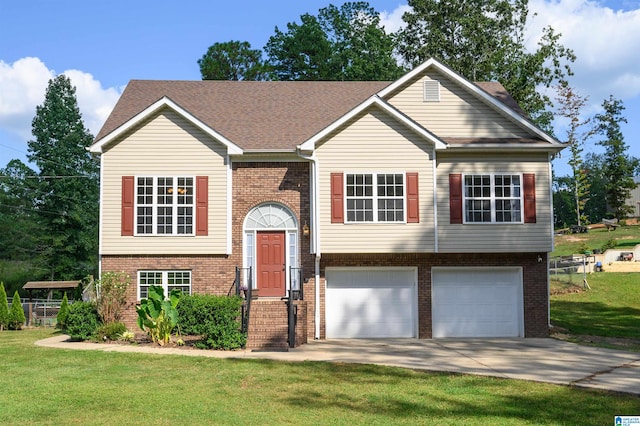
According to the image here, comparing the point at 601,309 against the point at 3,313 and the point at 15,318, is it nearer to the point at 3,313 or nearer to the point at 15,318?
the point at 15,318

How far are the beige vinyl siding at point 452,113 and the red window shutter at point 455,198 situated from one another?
1.56m

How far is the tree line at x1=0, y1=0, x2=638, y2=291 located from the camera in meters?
36.1

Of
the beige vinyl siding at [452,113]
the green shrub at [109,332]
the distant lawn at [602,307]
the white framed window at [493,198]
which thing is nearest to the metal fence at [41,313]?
the green shrub at [109,332]

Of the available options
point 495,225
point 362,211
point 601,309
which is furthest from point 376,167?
point 601,309

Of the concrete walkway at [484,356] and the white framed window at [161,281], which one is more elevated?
the white framed window at [161,281]

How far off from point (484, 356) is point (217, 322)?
21.6ft

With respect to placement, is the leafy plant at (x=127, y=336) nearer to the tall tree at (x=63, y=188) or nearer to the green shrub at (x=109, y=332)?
the green shrub at (x=109, y=332)

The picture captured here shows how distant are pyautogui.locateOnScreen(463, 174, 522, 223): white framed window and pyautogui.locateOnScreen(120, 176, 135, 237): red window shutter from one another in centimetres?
1016

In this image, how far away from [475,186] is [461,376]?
9022mm

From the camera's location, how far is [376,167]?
20469mm

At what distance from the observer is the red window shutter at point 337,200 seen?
66.6 ft

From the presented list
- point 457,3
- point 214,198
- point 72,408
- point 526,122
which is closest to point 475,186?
point 526,122

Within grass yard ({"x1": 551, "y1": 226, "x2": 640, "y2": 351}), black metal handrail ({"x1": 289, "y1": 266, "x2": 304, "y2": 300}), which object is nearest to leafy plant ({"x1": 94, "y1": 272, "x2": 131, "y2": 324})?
black metal handrail ({"x1": 289, "y1": 266, "x2": 304, "y2": 300})

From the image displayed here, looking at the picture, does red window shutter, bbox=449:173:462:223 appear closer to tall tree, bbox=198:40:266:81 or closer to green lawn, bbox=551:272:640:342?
green lawn, bbox=551:272:640:342
